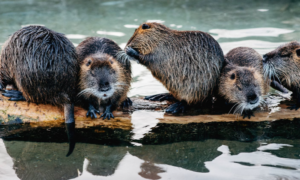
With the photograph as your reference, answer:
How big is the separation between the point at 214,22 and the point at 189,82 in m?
4.33

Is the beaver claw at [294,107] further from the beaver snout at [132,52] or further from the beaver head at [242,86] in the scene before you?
the beaver snout at [132,52]

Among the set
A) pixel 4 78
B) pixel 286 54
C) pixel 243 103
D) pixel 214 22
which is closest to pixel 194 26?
pixel 214 22

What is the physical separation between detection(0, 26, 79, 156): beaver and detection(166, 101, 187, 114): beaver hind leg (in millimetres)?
1018

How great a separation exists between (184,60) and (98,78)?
3.03 feet

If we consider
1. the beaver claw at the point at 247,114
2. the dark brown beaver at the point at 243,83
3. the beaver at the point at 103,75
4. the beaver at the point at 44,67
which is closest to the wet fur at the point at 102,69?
the beaver at the point at 103,75

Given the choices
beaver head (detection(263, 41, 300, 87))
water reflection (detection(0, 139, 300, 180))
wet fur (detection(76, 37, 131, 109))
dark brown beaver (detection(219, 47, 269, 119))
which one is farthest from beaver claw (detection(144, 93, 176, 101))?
beaver head (detection(263, 41, 300, 87))

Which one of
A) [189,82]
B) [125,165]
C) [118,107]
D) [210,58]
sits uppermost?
[210,58]

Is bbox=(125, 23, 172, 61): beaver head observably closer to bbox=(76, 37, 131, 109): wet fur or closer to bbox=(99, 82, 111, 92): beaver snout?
bbox=(76, 37, 131, 109): wet fur

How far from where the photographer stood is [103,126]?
343 cm

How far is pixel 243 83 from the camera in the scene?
346 cm

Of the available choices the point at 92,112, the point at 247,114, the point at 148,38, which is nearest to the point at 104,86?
the point at 92,112

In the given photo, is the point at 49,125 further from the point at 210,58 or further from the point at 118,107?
the point at 210,58

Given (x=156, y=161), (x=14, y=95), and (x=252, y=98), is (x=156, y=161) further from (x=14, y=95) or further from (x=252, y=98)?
(x=14, y=95)

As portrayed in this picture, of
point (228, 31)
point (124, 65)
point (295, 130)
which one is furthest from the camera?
point (228, 31)
